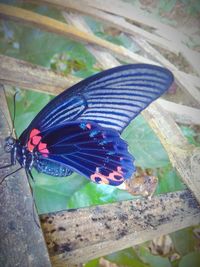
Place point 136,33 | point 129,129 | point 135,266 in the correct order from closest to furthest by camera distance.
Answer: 1. point 135,266
2. point 129,129
3. point 136,33

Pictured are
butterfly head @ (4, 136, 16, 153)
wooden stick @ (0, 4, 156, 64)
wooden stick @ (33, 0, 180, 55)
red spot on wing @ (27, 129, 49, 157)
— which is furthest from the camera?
wooden stick @ (33, 0, 180, 55)

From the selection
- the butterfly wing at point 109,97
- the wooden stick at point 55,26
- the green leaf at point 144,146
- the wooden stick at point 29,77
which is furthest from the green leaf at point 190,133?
the wooden stick at point 29,77

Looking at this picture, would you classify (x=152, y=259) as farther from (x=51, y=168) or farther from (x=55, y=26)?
(x=55, y=26)

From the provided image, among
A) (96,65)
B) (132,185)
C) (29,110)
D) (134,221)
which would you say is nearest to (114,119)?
(132,185)

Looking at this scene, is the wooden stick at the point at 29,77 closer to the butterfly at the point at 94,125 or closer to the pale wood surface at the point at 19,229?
the butterfly at the point at 94,125

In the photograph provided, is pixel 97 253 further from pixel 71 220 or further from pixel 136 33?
pixel 136 33

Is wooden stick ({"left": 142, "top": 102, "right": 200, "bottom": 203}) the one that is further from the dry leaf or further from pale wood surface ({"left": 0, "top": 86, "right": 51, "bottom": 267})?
pale wood surface ({"left": 0, "top": 86, "right": 51, "bottom": 267})

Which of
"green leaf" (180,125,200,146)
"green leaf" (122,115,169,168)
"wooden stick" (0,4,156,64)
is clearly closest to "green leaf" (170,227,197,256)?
"green leaf" (122,115,169,168)

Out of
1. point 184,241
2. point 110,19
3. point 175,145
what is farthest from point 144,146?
point 110,19
